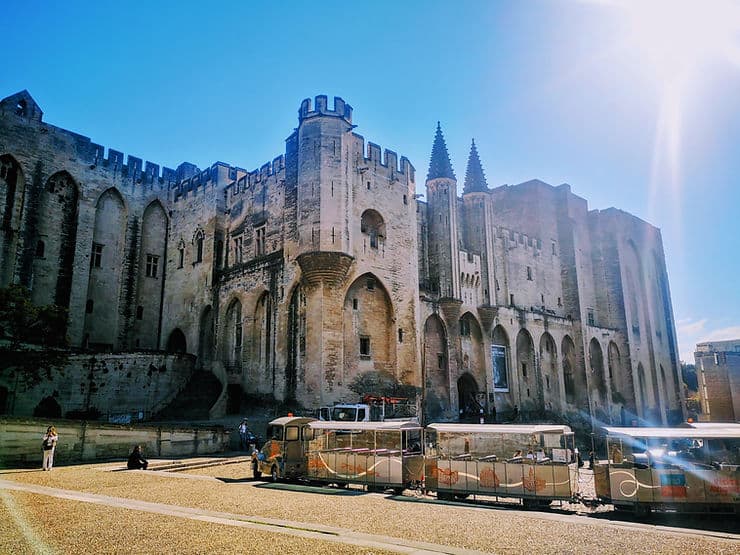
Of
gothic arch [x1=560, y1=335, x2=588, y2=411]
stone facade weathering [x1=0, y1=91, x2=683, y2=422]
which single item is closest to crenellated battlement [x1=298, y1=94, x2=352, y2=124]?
stone facade weathering [x1=0, y1=91, x2=683, y2=422]

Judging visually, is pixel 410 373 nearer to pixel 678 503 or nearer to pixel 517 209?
pixel 678 503

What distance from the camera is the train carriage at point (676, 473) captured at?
10.8 metres

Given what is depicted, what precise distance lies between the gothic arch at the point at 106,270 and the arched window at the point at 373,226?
15.6 m

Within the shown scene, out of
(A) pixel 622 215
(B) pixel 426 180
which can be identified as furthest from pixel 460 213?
(A) pixel 622 215

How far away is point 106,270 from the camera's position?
105 feet

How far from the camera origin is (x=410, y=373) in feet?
84.8

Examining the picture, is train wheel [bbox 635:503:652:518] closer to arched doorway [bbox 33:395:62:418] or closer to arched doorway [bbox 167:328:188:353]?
arched doorway [bbox 33:395:62:418]

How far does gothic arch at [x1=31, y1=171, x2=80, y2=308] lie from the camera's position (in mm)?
28891

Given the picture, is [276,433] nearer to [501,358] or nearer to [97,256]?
[97,256]

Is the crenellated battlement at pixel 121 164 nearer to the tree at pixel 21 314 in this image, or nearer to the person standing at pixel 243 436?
the tree at pixel 21 314

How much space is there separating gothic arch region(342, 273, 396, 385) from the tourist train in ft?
29.1

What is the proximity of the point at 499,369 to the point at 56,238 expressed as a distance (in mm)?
27413

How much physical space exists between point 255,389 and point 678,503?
1911 cm

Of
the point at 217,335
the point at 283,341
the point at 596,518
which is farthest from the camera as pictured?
the point at 217,335
